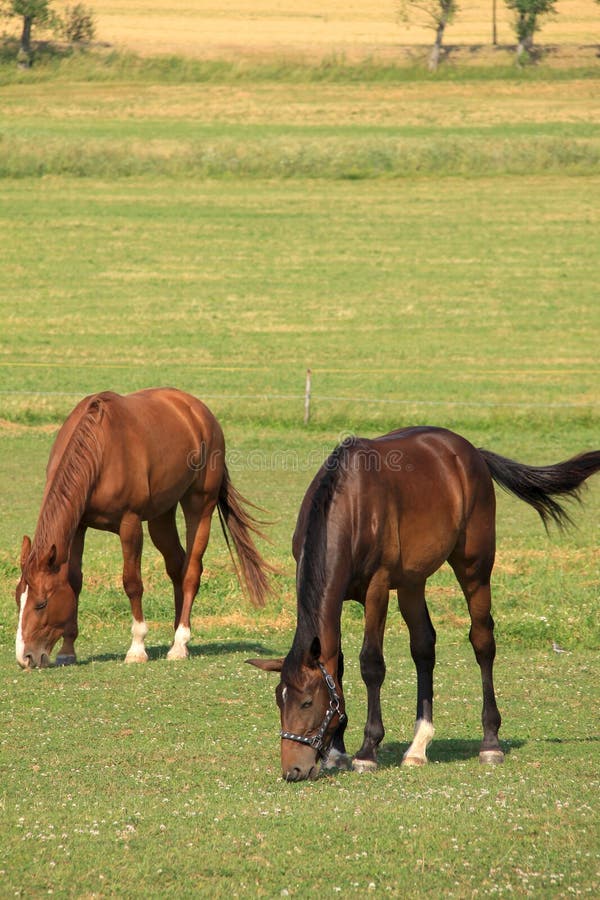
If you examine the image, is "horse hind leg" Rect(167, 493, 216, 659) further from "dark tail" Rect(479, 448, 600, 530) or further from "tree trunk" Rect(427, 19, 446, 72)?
"tree trunk" Rect(427, 19, 446, 72)

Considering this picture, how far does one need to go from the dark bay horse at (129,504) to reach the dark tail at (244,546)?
1 cm

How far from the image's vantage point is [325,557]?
814 centimetres

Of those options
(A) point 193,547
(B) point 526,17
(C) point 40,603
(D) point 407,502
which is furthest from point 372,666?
(B) point 526,17

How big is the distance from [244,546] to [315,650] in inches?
236

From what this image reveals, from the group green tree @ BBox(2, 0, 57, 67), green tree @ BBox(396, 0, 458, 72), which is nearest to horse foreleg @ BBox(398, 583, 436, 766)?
green tree @ BBox(2, 0, 57, 67)

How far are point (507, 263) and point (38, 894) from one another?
131ft

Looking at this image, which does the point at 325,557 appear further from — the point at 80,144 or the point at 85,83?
the point at 85,83

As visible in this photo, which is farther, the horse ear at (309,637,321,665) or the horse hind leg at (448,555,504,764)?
the horse hind leg at (448,555,504,764)

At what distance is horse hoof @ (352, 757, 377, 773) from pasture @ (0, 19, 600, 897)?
19 cm

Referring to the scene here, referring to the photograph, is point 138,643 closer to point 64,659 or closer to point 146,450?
→ point 64,659

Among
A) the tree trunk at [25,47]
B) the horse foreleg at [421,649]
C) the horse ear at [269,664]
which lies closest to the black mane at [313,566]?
the horse ear at [269,664]

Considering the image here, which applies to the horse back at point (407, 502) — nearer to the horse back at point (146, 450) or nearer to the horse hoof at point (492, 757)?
the horse hoof at point (492, 757)

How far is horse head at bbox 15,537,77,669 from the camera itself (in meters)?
11.0

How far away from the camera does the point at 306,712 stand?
7.79 metres
